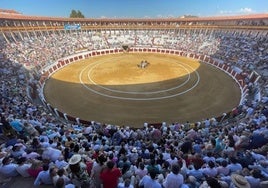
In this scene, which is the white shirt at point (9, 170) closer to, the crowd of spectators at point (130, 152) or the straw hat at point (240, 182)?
the crowd of spectators at point (130, 152)

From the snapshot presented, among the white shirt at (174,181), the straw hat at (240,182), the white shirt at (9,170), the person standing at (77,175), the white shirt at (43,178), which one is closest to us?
the straw hat at (240,182)

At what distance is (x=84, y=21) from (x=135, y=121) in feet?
139

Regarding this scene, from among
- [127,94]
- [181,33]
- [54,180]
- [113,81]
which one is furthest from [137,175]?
[181,33]

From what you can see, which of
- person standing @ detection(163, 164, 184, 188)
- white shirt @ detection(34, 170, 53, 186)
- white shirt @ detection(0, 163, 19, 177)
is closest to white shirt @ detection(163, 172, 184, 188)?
person standing @ detection(163, 164, 184, 188)

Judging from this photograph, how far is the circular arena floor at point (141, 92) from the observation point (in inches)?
997

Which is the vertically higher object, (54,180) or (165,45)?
(54,180)

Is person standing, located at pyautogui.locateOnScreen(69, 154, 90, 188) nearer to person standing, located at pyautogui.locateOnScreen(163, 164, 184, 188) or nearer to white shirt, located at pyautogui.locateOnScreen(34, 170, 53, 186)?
white shirt, located at pyautogui.locateOnScreen(34, 170, 53, 186)

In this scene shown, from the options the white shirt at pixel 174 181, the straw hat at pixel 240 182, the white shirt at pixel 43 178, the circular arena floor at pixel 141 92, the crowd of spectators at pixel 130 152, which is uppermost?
the straw hat at pixel 240 182

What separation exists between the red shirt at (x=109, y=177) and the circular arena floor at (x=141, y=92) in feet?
52.4

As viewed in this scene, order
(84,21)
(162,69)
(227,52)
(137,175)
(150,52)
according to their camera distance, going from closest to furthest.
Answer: (137,175) → (162,69) → (227,52) → (150,52) → (84,21)

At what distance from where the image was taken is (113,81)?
1378 inches

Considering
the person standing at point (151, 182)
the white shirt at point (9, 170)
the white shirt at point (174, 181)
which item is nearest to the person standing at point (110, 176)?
the person standing at point (151, 182)

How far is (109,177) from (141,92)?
23.7 meters

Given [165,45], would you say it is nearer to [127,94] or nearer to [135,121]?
[127,94]
